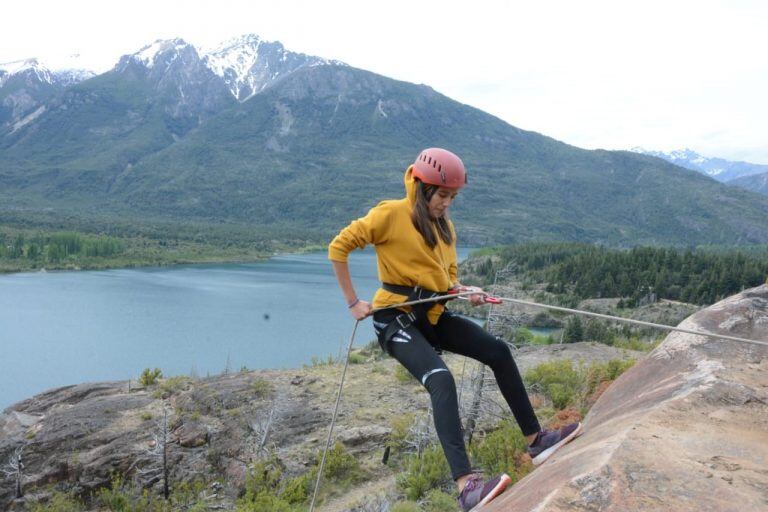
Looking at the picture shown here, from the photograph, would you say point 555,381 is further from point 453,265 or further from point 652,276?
point 652,276

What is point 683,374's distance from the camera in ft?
10.6

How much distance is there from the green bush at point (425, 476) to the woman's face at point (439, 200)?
3.90m

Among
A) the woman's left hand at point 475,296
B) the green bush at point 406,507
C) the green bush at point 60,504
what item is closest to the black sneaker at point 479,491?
the woman's left hand at point 475,296

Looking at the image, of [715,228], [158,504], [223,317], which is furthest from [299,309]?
[715,228]

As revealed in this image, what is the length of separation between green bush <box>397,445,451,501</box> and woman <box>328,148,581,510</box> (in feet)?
10.5

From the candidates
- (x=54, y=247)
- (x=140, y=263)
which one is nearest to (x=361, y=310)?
(x=140, y=263)

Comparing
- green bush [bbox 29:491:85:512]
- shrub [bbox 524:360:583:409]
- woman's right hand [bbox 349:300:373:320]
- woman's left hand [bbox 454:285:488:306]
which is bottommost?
green bush [bbox 29:491:85:512]

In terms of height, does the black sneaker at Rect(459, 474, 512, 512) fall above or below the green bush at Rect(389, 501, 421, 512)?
above

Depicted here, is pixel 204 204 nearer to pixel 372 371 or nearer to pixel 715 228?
pixel 715 228

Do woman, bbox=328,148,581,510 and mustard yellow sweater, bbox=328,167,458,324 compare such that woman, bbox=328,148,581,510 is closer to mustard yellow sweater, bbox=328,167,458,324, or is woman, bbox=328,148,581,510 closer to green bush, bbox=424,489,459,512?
mustard yellow sweater, bbox=328,167,458,324

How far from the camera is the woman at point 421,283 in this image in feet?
10.7

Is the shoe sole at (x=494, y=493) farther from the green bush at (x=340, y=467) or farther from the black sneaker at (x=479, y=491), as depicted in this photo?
the green bush at (x=340, y=467)

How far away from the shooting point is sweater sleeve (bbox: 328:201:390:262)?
3.29m

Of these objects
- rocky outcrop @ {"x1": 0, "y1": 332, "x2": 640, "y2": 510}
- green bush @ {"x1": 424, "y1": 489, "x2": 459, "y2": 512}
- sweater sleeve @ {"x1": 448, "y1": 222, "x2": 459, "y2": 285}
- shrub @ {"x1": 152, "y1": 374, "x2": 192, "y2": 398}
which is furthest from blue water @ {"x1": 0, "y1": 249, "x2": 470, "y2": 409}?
sweater sleeve @ {"x1": 448, "y1": 222, "x2": 459, "y2": 285}
